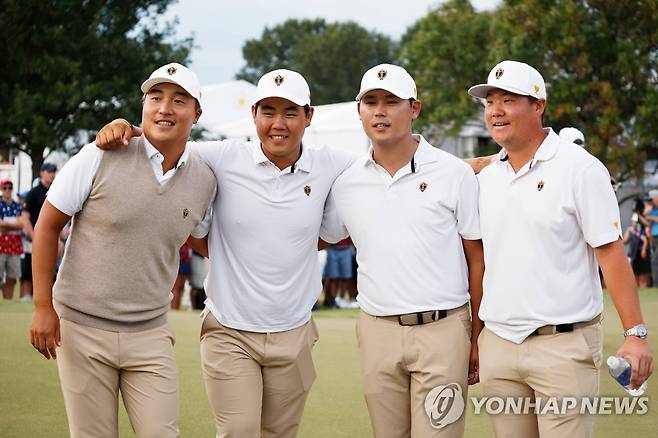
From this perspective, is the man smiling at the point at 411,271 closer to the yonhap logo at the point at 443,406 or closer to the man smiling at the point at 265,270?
the yonhap logo at the point at 443,406

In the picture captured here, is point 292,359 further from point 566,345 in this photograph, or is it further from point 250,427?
point 566,345

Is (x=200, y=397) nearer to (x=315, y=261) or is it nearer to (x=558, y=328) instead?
(x=315, y=261)

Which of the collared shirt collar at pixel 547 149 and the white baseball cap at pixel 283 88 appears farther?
the white baseball cap at pixel 283 88

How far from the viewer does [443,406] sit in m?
5.32

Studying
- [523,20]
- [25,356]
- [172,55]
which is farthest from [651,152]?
[25,356]

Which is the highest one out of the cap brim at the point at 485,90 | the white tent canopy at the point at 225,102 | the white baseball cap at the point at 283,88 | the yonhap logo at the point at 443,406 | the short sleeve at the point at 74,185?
the white tent canopy at the point at 225,102

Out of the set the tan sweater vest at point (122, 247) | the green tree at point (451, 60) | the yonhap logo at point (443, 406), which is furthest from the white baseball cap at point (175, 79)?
the green tree at point (451, 60)

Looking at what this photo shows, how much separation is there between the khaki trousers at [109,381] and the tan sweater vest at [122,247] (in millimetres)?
81

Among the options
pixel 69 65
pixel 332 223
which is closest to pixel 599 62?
pixel 69 65

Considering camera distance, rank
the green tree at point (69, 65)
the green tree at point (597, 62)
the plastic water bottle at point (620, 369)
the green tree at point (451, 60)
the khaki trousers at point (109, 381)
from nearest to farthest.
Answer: the plastic water bottle at point (620, 369) < the khaki trousers at point (109, 381) < the green tree at point (69, 65) < the green tree at point (597, 62) < the green tree at point (451, 60)

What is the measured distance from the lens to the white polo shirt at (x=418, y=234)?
5.38 m

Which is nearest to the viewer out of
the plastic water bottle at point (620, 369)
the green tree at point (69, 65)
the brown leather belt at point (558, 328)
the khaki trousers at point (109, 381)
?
the plastic water bottle at point (620, 369)

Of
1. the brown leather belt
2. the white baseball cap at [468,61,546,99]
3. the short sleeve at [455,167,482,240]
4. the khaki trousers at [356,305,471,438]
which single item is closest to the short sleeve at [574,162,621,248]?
the brown leather belt

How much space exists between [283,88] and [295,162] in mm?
443
